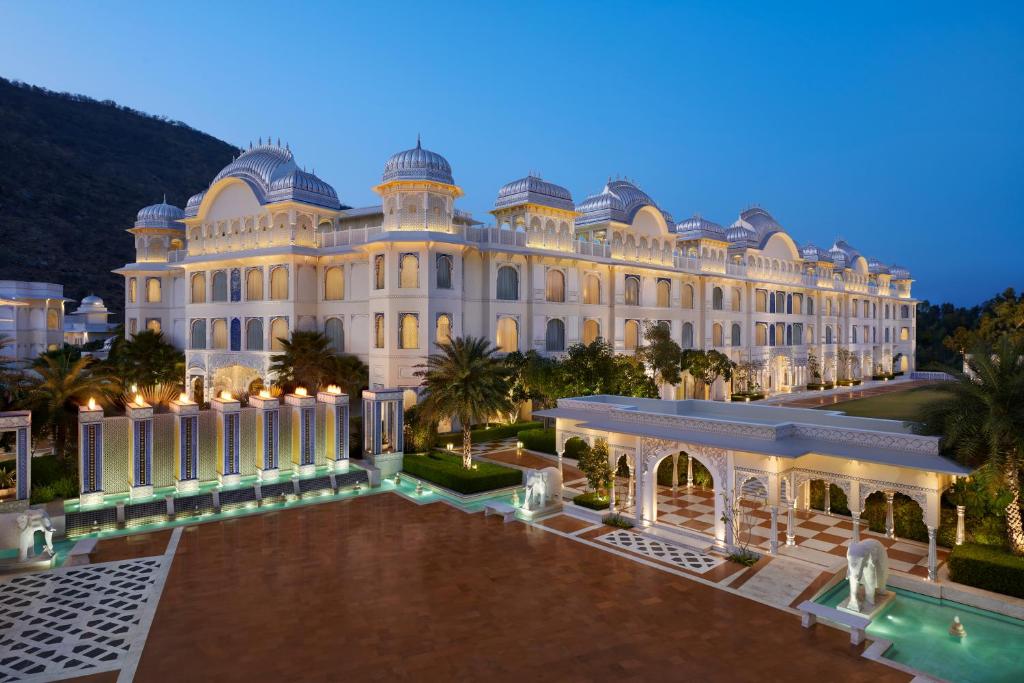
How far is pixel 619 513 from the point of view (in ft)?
50.8

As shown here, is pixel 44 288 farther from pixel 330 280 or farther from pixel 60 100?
pixel 60 100

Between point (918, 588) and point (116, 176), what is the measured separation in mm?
89838

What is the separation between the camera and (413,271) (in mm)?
26531

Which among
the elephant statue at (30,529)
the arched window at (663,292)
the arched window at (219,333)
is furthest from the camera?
the arched window at (663,292)

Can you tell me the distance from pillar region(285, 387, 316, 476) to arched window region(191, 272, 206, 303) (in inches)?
691

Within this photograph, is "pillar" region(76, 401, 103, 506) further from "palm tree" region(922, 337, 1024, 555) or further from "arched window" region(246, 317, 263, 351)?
"palm tree" region(922, 337, 1024, 555)

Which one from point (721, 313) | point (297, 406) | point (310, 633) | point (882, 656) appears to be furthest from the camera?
point (721, 313)

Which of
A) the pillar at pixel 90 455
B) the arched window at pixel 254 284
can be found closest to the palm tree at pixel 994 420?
the pillar at pixel 90 455

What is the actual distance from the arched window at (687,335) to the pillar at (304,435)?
88.3 ft

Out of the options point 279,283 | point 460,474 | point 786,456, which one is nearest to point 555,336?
point 279,283

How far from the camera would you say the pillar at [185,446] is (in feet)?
57.5

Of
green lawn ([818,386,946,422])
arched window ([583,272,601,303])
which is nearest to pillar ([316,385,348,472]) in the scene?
arched window ([583,272,601,303])

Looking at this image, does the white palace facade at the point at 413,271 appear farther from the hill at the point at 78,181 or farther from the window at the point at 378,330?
the hill at the point at 78,181

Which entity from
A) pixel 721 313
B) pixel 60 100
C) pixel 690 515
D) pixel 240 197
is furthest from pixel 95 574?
pixel 60 100
